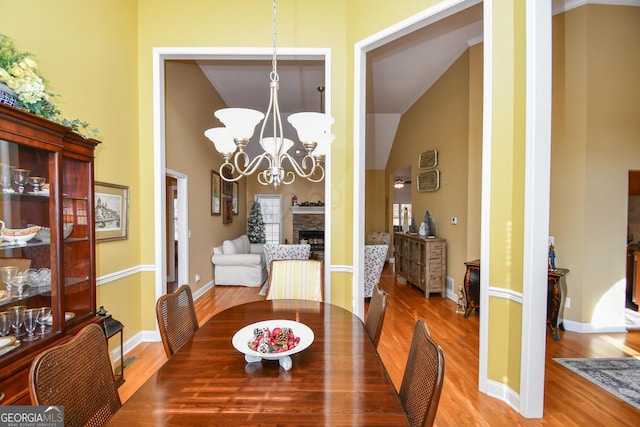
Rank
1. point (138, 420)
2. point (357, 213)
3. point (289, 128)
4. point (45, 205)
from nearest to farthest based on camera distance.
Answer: point (138, 420)
point (45, 205)
point (357, 213)
point (289, 128)

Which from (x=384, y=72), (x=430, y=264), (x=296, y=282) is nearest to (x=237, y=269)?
(x=296, y=282)

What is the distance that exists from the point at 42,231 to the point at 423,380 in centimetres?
210

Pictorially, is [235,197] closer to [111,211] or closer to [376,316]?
[111,211]

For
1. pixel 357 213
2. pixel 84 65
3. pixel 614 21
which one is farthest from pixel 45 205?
pixel 614 21

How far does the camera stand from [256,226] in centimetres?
770

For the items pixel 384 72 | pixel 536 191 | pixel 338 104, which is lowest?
pixel 536 191

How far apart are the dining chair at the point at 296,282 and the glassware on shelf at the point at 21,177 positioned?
5.51ft

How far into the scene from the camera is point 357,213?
105 inches

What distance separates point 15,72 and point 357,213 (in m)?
2.43

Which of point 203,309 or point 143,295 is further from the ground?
point 143,295

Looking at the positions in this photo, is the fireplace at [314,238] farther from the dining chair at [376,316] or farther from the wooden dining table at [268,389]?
the wooden dining table at [268,389]

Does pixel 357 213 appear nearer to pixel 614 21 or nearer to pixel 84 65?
pixel 84 65

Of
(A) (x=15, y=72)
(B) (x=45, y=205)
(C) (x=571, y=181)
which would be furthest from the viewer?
(C) (x=571, y=181)

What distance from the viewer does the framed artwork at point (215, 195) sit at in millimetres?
5293
